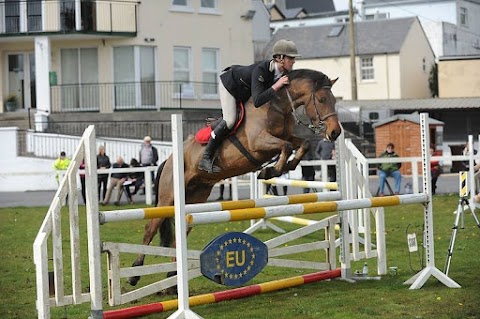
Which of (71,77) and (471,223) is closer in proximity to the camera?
(471,223)

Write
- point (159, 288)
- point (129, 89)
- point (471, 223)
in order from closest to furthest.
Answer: point (159, 288) < point (471, 223) < point (129, 89)

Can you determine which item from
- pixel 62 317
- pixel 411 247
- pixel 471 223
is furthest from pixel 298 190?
pixel 62 317

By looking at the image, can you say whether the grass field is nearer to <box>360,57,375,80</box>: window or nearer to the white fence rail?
the white fence rail

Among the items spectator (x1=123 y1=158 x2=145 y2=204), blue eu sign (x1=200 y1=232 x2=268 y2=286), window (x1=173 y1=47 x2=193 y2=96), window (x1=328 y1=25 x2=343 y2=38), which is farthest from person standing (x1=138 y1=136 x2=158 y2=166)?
window (x1=328 y1=25 x2=343 y2=38)

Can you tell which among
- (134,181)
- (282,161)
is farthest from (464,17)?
(282,161)

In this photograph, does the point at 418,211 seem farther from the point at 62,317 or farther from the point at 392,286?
the point at 62,317

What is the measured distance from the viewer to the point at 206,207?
967 centimetres

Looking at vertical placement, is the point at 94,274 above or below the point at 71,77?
below

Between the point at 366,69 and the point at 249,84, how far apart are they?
51.4m

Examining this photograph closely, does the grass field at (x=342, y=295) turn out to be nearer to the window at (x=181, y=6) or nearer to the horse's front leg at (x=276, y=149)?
the horse's front leg at (x=276, y=149)

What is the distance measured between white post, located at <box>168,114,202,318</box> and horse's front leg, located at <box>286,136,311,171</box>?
6.06 feet

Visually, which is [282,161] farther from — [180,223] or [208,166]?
[180,223]

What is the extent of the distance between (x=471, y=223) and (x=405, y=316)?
33.6 ft

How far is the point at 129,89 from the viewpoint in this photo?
41.3 metres
